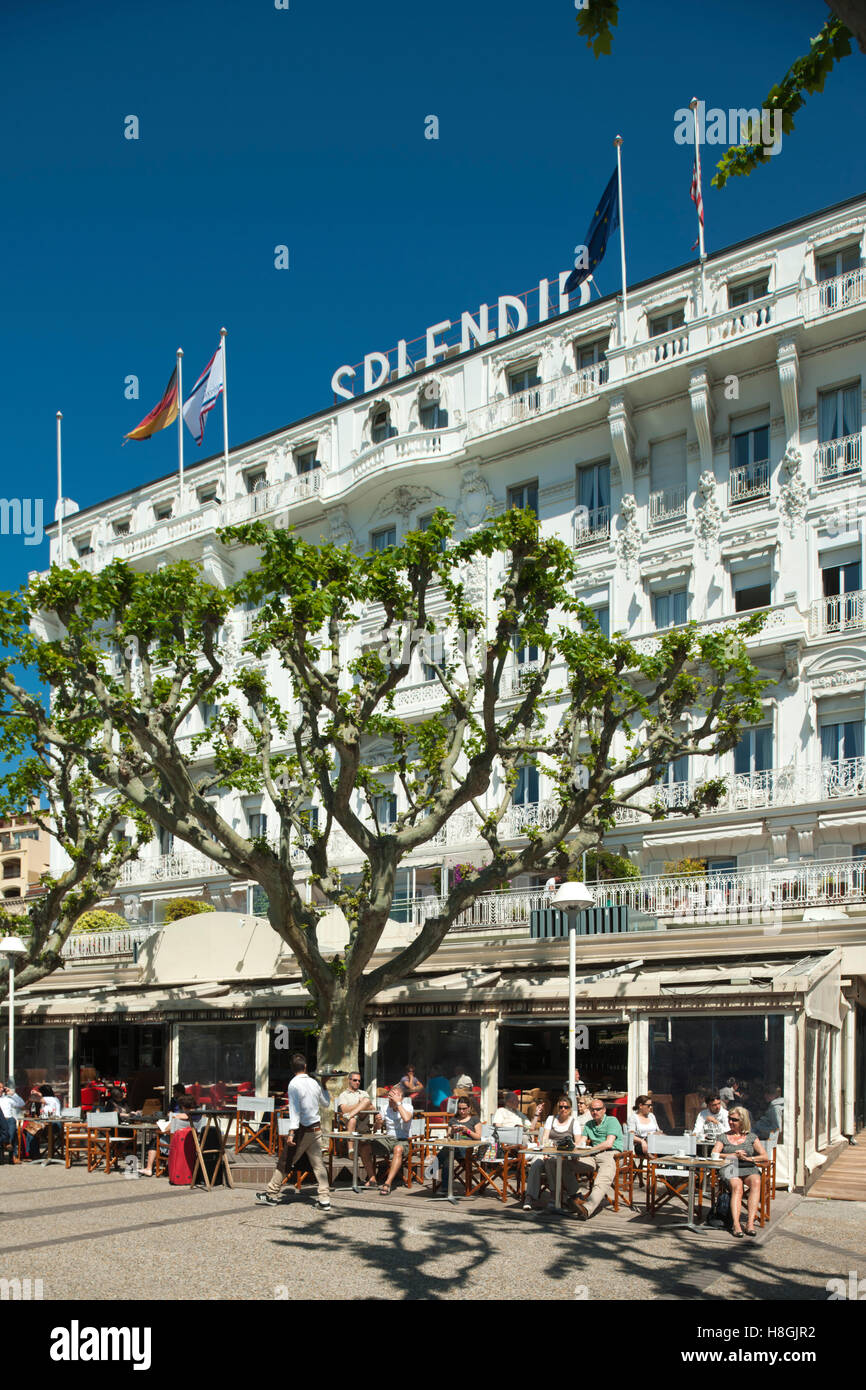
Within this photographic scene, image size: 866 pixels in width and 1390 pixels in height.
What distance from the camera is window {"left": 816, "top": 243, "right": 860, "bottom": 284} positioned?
29.0 meters

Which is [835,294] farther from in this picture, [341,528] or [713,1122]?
[713,1122]

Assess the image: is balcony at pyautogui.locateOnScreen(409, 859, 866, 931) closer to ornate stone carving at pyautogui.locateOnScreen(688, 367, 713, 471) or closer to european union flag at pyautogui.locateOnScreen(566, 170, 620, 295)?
ornate stone carving at pyautogui.locateOnScreen(688, 367, 713, 471)

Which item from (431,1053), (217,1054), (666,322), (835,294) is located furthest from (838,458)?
(217,1054)

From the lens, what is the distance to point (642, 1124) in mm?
14961

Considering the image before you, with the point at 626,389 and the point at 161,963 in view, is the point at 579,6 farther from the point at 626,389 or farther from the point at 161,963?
the point at 626,389

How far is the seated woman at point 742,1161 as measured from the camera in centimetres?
1239

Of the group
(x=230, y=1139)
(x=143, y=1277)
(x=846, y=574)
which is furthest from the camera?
(x=846, y=574)

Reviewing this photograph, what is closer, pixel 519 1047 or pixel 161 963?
pixel 519 1047

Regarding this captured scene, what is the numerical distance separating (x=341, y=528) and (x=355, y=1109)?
2434 cm

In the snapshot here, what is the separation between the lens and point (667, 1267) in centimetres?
1048

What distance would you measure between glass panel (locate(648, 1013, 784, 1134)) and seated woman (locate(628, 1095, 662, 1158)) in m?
1.59

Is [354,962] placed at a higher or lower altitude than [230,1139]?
higher
